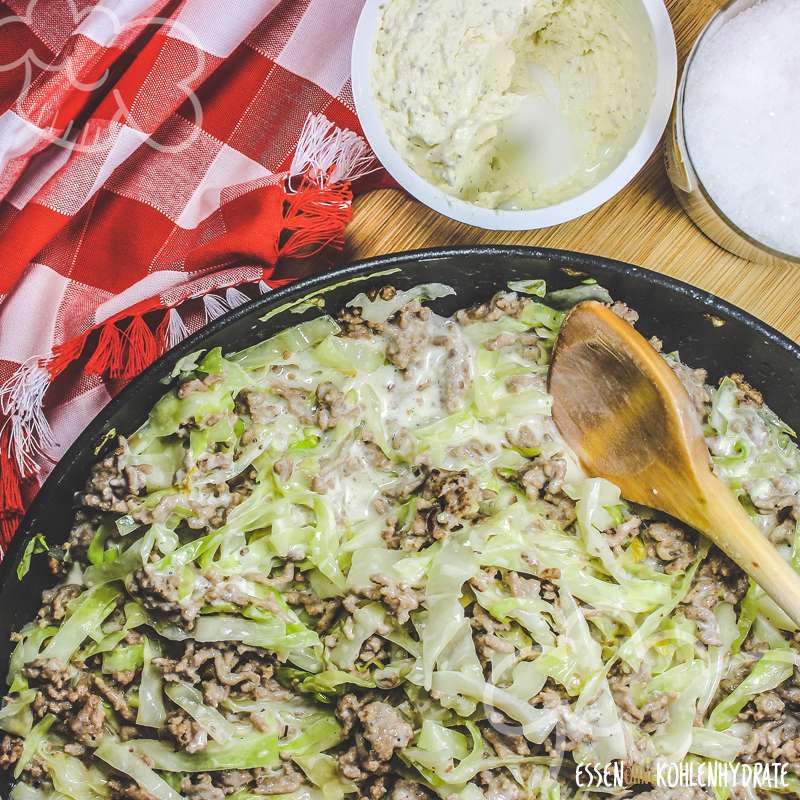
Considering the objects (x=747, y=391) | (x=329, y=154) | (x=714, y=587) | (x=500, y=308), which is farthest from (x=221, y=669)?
(x=747, y=391)

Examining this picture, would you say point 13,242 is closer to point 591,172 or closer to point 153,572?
point 153,572

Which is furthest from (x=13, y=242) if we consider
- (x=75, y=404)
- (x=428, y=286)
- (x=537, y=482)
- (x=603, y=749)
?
(x=603, y=749)

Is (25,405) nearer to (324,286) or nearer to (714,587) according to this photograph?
(324,286)

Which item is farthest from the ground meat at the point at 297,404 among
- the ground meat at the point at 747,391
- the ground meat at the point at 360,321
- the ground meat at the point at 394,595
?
the ground meat at the point at 747,391

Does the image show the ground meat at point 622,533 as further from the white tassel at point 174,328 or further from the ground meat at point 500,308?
the white tassel at point 174,328

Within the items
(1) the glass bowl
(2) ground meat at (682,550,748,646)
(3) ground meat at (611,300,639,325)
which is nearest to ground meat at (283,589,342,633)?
(2) ground meat at (682,550,748,646)
